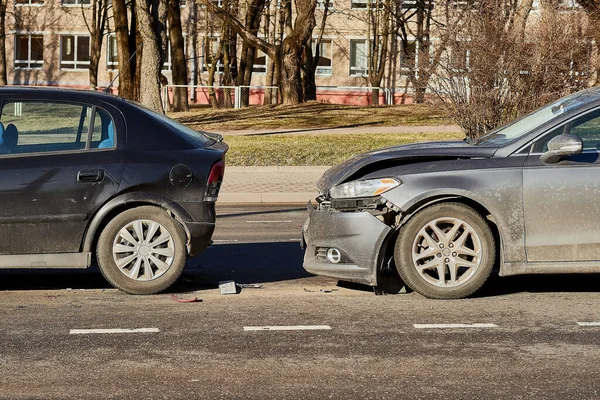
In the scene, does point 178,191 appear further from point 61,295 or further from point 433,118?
point 433,118

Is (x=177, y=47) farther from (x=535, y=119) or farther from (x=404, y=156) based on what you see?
(x=404, y=156)

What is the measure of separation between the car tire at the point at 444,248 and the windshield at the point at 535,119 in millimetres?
765

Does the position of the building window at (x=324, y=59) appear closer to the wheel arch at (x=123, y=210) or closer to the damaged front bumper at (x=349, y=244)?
the wheel arch at (x=123, y=210)

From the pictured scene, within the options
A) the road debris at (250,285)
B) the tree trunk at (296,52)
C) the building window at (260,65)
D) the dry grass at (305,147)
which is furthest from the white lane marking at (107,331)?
the building window at (260,65)

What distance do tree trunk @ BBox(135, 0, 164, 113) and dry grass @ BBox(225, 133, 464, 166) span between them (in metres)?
3.29

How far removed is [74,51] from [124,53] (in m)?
29.0

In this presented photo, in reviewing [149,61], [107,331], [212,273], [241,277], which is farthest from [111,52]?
[107,331]

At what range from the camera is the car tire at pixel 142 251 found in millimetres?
8969

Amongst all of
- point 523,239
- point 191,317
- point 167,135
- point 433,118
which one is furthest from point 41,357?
point 433,118

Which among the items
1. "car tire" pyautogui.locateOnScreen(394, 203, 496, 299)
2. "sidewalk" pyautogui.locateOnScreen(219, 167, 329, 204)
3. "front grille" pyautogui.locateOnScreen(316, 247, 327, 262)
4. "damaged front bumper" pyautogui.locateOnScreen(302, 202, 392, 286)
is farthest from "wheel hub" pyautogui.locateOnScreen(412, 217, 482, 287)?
"sidewalk" pyautogui.locateOnScreen(219, 167, 329, 204)

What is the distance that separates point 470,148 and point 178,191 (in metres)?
2.27

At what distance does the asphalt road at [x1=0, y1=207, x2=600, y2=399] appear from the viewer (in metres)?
6.26

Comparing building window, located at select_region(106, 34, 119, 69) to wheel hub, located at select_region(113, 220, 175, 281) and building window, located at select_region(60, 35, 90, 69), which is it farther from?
wheel hub, located at select_region(113, 220, 175, 281)

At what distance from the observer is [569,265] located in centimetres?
870
